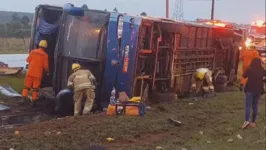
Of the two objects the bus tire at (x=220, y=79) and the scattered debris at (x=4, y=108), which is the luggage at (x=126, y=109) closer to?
the scattered debris at (x=4, y=108)

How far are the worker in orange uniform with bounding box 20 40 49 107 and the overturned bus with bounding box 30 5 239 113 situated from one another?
304 millimetres

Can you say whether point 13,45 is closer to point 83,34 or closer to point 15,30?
point 15,30

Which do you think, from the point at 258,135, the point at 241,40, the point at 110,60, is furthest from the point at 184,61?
the point at 241,40

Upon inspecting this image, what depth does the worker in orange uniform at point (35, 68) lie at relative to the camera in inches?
454

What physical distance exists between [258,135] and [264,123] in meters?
1.42

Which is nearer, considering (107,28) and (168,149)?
(168,149)

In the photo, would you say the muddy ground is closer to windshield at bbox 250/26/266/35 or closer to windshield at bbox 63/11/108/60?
windshield at bbox 63/11/108/60

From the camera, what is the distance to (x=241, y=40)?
18688 mm

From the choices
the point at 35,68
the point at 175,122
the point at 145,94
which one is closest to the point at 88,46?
the point at 35,68

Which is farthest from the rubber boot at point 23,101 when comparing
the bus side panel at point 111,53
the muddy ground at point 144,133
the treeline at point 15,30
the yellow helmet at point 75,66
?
the treeline at point 15,30

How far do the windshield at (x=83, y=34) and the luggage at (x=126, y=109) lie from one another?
4.94 ft

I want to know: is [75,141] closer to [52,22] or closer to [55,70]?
[55,70]

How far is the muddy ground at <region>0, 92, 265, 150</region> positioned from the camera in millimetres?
7211

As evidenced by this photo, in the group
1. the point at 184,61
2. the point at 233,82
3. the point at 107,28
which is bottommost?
the point at 233,82
